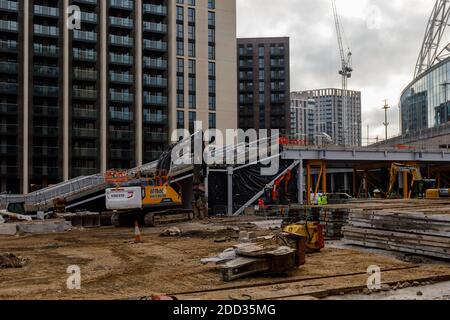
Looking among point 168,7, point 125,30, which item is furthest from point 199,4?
point 125,30

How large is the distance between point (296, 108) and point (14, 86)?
467 ft

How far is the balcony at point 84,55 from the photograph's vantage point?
6749 centimetres

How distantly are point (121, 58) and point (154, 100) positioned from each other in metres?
7.45

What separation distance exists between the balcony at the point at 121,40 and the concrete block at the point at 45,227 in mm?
46142

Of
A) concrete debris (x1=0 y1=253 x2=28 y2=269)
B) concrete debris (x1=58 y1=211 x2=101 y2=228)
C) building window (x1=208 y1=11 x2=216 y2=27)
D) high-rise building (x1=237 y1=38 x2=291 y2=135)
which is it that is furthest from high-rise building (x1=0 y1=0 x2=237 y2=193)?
concrete debris (x1=0 y1=253 x2=28 y2=269)

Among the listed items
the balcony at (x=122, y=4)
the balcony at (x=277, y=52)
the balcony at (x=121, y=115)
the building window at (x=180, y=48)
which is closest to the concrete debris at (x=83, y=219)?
the balcony at (x=121, y=115)

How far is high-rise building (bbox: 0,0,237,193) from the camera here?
63188mm

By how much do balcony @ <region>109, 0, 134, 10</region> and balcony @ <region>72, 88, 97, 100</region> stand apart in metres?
13.1

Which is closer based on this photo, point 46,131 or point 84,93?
point 46,131

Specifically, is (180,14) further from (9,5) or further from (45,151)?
(45,151)

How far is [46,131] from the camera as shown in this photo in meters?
64.3

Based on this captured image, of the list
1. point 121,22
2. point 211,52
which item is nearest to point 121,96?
point 121,22

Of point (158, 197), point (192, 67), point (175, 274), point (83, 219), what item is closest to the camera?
point (175, 274)
